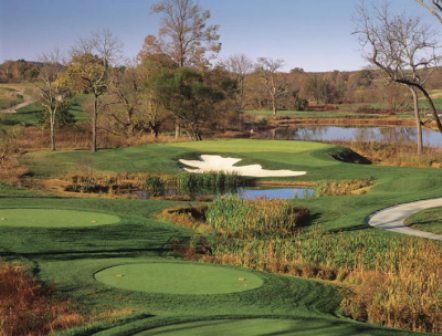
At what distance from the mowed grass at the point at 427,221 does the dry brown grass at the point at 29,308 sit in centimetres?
1205

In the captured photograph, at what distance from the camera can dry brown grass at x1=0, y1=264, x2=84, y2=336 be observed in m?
9.39

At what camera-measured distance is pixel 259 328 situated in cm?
882

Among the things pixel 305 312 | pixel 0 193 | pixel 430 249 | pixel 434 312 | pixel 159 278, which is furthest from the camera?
pixel 0 193

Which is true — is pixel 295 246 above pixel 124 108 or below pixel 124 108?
below

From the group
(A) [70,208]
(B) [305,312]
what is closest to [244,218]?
(A) [70,208]

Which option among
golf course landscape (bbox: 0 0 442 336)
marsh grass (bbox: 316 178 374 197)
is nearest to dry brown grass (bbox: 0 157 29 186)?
golf course landscape (bbox: 0 0 442 336)

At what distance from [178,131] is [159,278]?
51770 millimetres

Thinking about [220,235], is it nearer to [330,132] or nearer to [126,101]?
[126,101]

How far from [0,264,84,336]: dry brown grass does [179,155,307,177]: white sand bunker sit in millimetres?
23822

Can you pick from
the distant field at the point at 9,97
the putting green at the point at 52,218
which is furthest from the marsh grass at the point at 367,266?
the distant field at the point at 9,97

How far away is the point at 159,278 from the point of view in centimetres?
1195

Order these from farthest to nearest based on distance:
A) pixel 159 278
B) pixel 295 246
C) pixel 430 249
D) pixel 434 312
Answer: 1. pixel 295 246
2. pixel 430 249
3. pixel 159 278
4. pixel 434 312

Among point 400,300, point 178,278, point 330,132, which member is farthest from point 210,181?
point 330,132

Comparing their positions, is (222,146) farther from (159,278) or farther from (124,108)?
(159,278)
